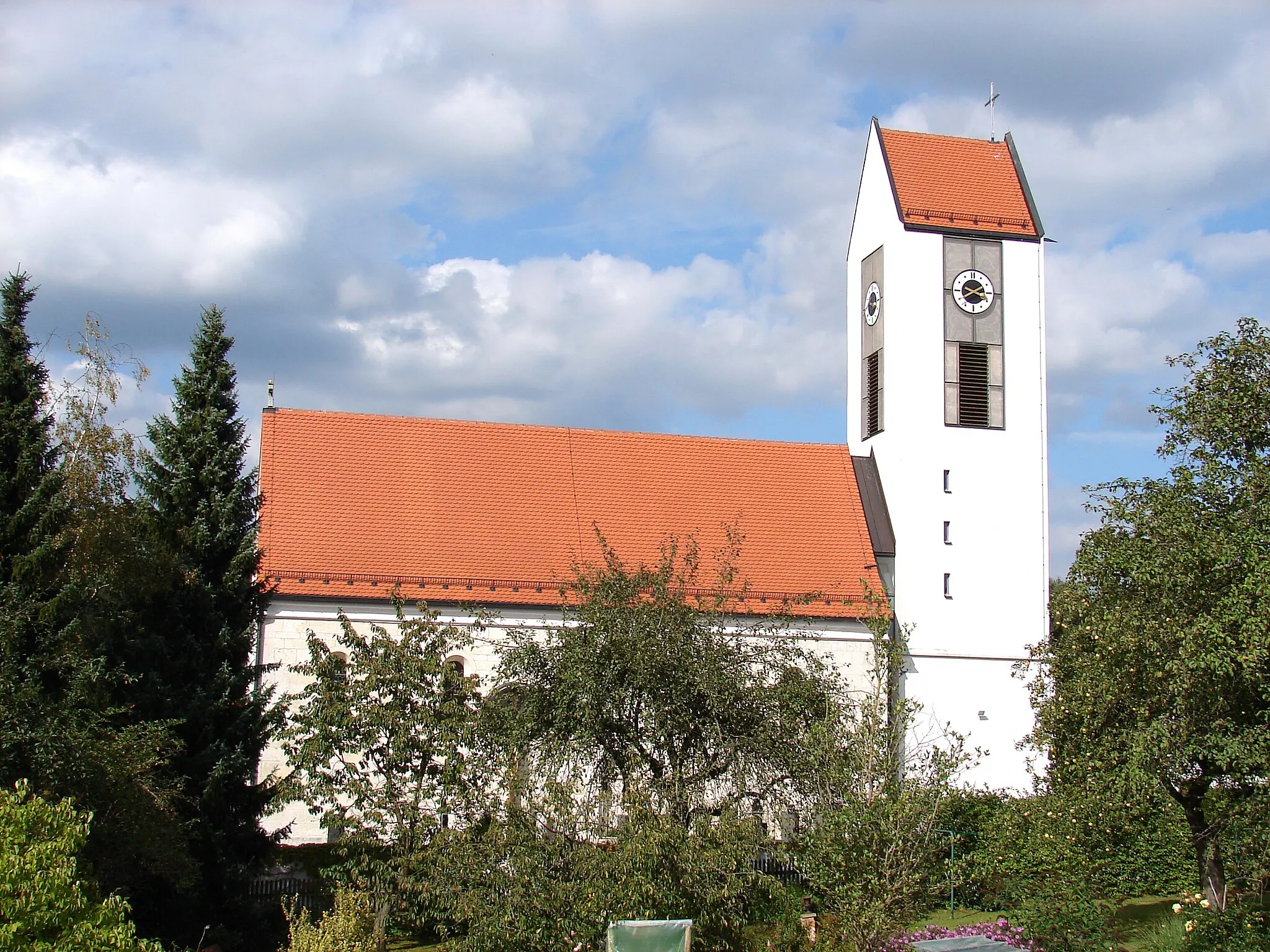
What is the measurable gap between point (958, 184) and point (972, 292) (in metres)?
3.06

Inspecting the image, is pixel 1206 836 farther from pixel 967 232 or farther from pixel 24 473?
pixel 967 232

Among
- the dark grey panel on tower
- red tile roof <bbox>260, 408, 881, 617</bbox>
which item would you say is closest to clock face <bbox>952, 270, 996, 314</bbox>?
the dark grey panel on tower

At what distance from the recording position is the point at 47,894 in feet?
36.9

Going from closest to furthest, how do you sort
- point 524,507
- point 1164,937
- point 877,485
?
point 1164,937, point 524,507, point 877,485

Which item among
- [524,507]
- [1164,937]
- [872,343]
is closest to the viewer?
[1164,937]

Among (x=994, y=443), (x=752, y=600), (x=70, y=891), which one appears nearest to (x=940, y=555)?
(x=994, y=443)

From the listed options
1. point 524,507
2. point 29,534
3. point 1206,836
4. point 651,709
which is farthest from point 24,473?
point 1206,836

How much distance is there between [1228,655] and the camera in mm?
12820

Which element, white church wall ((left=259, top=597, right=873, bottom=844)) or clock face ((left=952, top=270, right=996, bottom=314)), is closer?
white church wall ((left=259, top=597, right=873, bottom=844))

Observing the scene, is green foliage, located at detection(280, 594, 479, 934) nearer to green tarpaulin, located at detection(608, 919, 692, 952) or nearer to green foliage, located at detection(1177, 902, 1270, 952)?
green tarpaulin, located at detection(608, 919, 692, 952)

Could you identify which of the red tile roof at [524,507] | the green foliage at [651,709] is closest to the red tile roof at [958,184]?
the red tile roof at [524,507]

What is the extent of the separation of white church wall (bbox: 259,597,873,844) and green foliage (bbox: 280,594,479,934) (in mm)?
5325

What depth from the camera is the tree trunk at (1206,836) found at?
15.8m

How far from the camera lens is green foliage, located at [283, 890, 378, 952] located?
49.2ft
